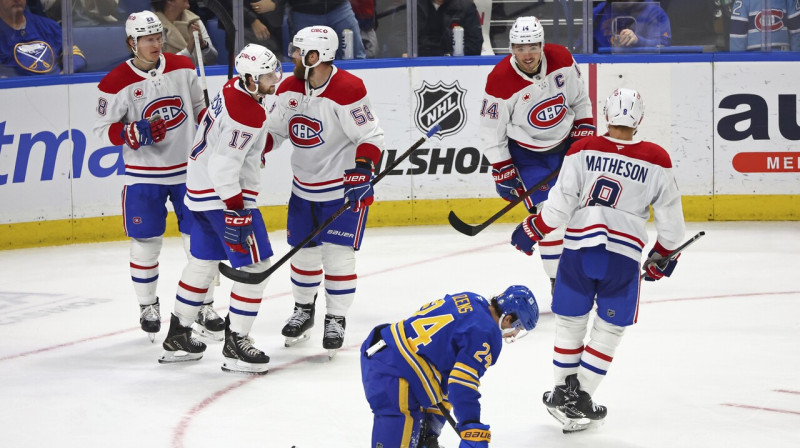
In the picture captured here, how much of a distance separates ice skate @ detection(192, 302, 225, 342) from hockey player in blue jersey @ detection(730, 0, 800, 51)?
4.42 meters

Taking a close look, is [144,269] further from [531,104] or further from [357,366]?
[531,104]

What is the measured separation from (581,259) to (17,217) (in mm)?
4589

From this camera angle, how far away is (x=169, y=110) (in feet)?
17.6

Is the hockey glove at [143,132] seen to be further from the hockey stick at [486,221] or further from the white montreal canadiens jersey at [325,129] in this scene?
the hockey stick at [486,221]

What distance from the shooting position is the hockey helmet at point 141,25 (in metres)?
5.18

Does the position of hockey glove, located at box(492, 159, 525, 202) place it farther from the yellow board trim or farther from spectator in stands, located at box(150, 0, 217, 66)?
spectator in stands, located at box(150, 0, 217, 66)

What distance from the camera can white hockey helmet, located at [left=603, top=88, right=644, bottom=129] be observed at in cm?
395

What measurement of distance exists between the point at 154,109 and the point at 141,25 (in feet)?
1.29

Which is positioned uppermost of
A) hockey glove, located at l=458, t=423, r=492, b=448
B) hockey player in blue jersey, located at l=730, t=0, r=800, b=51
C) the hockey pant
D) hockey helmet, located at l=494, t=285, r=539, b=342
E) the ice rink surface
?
hockey player in blue jersey, located at l=730, t=0, r=800, b=51

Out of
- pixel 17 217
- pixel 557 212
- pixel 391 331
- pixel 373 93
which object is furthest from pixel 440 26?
pixel 391 331

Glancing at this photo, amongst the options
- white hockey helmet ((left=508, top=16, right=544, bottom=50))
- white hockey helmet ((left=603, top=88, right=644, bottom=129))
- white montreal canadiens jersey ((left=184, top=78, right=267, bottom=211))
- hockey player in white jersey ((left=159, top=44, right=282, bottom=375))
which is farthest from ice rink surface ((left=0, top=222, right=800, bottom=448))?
white hockey helmet ((left=508, top=16, right=544, bottom=50))

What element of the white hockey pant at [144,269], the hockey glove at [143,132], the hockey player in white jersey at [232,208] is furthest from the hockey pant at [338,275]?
the hockey glove at [143,132]

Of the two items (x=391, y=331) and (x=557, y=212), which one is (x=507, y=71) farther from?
(x=391, y=331)

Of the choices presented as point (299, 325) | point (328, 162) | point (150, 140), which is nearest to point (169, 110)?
point (150, 140)
